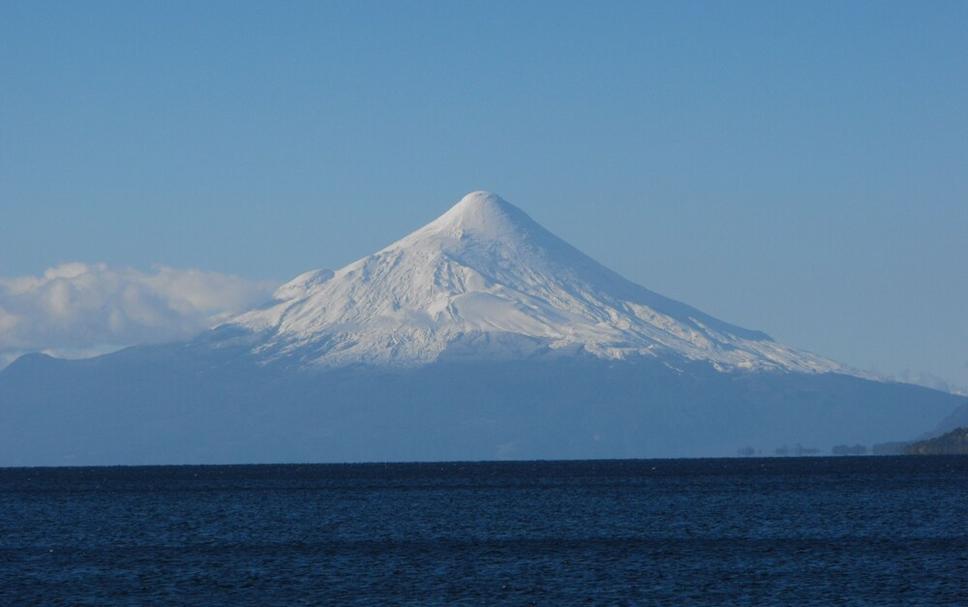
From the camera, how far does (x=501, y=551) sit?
3371 inches

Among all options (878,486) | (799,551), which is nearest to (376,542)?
(799,551)

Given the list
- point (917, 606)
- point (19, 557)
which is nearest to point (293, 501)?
point (19, 557)

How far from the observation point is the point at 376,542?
93.1 m

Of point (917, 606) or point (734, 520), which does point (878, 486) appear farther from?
point (917, 606)

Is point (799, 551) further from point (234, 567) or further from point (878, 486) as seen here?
point (878, 486)

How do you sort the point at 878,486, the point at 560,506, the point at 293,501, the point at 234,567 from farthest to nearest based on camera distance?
the point at 878,486 < the point at 293,501 < the point at 560,506 < the point at 234,567

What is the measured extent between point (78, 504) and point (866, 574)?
3770 inches

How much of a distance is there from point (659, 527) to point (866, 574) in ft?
108

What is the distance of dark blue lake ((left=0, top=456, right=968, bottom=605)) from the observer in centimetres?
6612

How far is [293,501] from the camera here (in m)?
151

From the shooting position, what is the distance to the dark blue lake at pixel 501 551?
66.1m

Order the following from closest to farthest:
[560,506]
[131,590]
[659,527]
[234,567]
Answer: [131,590], [234,567], [659,527], [560,506]

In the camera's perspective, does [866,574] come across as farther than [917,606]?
Yes

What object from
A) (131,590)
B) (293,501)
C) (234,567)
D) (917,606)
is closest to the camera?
(917,606)
